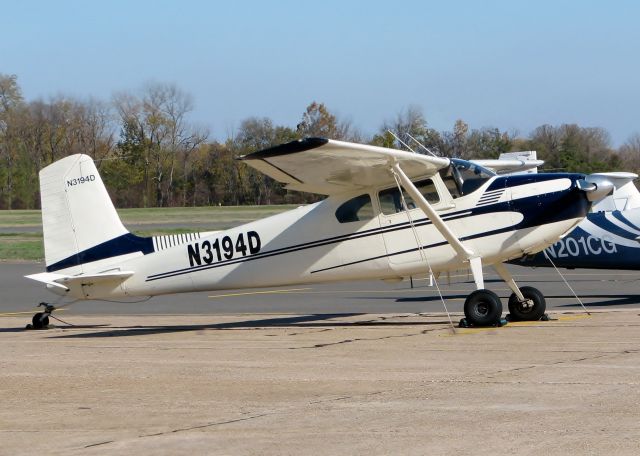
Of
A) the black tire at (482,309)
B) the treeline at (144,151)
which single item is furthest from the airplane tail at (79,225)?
the treeline at (144,151)

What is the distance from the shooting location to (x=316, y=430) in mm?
7449

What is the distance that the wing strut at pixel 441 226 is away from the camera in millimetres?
14375

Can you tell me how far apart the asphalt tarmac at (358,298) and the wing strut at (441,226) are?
180cm

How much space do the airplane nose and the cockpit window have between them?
1279 millimetres

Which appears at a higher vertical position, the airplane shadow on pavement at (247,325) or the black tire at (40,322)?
the black tire at (40,322)

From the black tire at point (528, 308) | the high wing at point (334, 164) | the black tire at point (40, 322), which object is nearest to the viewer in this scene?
the high wing at point (334, 164)

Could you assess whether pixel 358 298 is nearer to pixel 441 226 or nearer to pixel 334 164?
pixel 441 226

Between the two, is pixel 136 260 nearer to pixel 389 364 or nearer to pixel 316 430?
pixel 389 364

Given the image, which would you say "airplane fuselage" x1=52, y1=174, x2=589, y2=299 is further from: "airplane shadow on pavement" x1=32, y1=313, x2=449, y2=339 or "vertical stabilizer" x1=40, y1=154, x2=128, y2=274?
"airplane shadow on pavement" x1=32, y1=313, x2=449, y2=339

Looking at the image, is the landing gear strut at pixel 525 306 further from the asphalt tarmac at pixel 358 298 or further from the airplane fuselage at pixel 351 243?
the asphalt tarmac at pixel 358 298

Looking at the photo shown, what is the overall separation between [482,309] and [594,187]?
7.35ft

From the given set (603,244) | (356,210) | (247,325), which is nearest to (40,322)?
(247,325)

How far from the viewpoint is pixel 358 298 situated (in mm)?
21125

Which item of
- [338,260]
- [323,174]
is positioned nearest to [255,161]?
[323,174]
